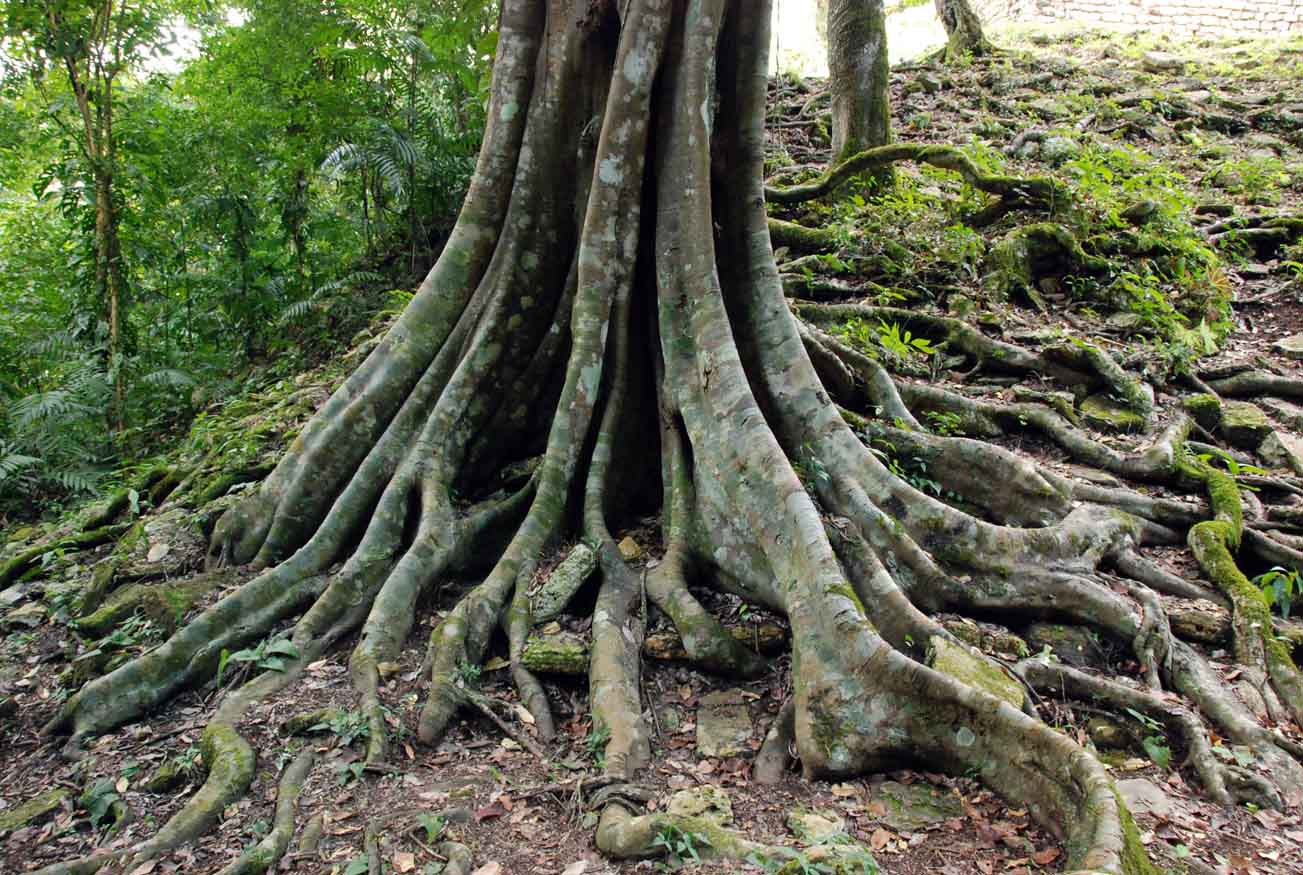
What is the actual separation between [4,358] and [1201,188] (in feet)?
43.5

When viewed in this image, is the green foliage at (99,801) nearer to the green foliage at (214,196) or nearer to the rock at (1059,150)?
the green foliage at (214,196)

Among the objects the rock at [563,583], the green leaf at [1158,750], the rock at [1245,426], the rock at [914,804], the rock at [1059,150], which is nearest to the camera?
the rock at [914,804]

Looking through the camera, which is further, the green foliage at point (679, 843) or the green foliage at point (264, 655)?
the green foliage at point (264, 655)

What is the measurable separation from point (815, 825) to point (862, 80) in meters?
8.36

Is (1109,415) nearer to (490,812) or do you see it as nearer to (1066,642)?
(1066,642)

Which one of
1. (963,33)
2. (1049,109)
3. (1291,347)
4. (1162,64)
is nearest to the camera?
(1291,347)

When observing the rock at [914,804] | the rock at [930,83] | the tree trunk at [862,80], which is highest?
the rock at [930,83]

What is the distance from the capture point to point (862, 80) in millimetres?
9016

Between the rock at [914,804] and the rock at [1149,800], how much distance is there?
584 millimetres

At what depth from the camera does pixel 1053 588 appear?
3.89 m

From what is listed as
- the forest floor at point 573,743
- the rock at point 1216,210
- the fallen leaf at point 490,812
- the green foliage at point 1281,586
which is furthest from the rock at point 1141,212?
the fallen leaf at point 490,812

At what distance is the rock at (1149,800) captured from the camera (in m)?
2.88

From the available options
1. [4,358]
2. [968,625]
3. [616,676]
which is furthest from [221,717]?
[4,358]

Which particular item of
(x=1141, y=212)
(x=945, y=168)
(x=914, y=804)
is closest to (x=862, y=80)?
(x=945, y=168)
